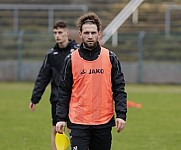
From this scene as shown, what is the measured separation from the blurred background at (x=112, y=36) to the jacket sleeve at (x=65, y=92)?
22.6 m

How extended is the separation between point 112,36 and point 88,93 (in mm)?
25074

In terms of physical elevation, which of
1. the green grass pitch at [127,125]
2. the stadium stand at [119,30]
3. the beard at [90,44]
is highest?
the beard at [90,44]

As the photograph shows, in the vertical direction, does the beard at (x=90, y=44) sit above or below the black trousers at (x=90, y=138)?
above

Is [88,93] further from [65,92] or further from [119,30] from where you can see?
[119,30]

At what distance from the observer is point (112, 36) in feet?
105

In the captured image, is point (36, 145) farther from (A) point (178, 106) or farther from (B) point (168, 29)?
(B) point (168, 29)

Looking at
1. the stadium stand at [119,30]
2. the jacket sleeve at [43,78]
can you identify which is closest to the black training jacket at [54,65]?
the jacket sleeve at [43,78]

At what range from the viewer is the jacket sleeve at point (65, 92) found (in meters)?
7.06

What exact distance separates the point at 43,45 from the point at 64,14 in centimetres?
251

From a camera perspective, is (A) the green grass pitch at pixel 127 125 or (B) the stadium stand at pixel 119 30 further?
(B) the stadium stand at pixel 119 30

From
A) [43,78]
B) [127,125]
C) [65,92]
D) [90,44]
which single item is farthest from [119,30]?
[90,44]

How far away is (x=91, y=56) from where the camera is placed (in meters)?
7.02

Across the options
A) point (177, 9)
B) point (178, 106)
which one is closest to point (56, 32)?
point (178, 106)

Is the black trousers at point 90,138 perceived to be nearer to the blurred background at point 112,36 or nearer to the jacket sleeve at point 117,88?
the jacket sleeve at point 117,88
